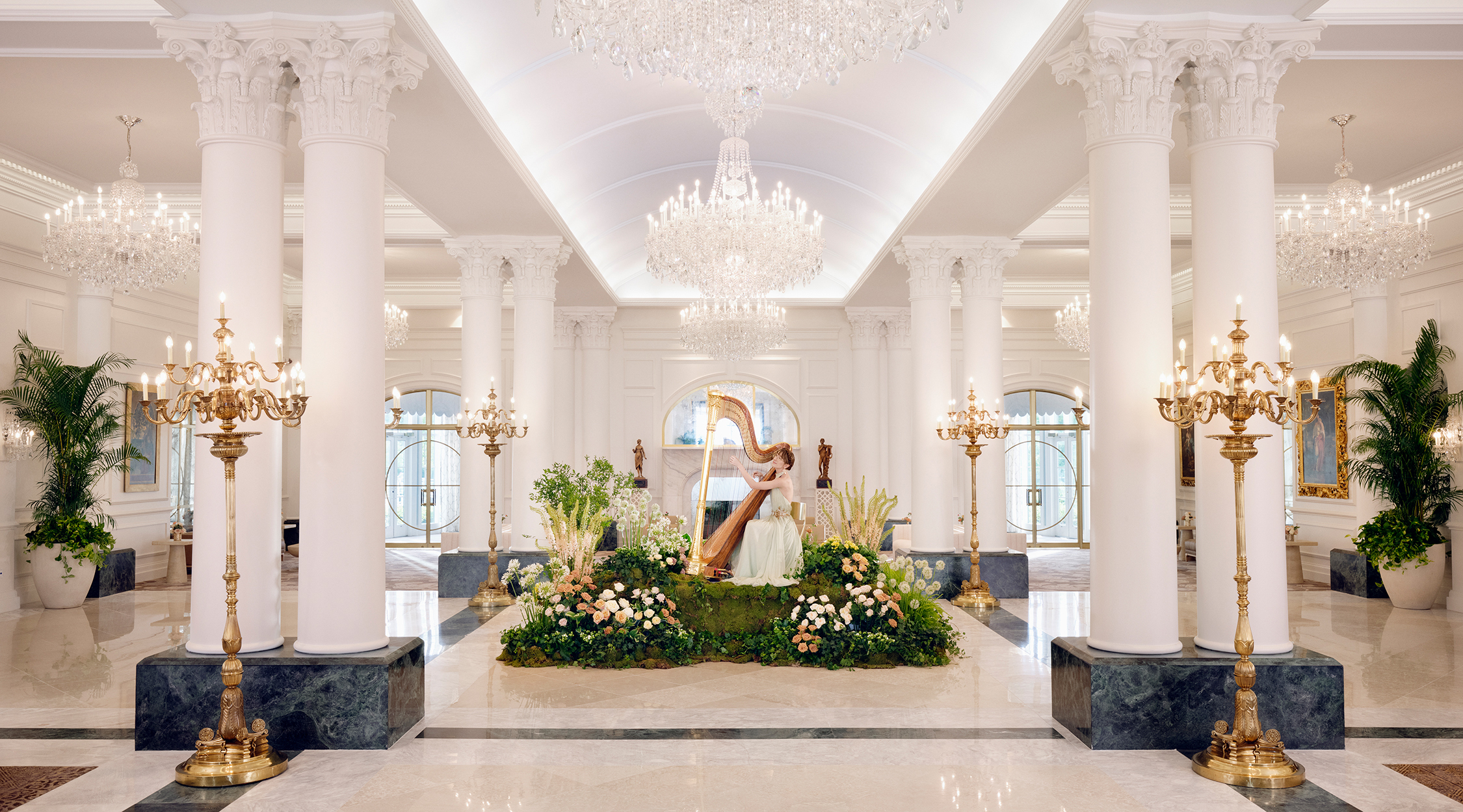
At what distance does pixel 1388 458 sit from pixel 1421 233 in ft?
9.97

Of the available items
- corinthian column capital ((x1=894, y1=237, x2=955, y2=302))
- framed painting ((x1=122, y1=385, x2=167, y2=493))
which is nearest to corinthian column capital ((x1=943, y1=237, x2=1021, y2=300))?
corinthian column capital ((x1=894, y1=237, x2=955, y2=302))

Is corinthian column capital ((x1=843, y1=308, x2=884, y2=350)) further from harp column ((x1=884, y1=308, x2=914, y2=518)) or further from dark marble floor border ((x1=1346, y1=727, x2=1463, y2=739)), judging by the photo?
dark marble floor border ((x1=1346, y1=727, x2=1463, y2=739))

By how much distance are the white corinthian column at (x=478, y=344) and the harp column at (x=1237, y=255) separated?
782 centimetres

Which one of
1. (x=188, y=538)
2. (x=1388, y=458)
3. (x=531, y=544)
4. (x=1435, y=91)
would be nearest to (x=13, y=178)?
(x=188, y=538)

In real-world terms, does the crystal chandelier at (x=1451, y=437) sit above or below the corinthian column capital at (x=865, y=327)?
below

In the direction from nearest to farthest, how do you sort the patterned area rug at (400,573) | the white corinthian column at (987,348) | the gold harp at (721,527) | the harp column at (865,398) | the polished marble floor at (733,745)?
the polished marble floor at (733,745), the gold harp at (721,527), the white corinthian column at (987,348), the patterned area rug at (400,573), the harp column at (865,398)

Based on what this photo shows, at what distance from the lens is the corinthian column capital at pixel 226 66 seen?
567 cm

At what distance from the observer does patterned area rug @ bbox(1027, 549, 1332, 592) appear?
12.6 meters

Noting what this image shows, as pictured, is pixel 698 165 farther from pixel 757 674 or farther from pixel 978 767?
pixel 978 767

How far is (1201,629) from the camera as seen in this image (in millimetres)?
5840

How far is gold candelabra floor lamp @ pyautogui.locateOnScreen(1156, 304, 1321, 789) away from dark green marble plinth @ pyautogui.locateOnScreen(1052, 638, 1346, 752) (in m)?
0.13

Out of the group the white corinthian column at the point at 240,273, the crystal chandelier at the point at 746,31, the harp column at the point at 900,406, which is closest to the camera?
the crystal chandelier at the point at 746,31

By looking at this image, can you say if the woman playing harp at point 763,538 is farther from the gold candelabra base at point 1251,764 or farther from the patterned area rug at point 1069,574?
the patterned area rug at point 1069,574

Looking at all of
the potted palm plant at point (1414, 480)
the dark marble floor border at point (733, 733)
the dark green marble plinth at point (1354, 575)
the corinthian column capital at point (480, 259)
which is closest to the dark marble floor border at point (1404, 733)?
the dark marble floor border at point (733, 733)
